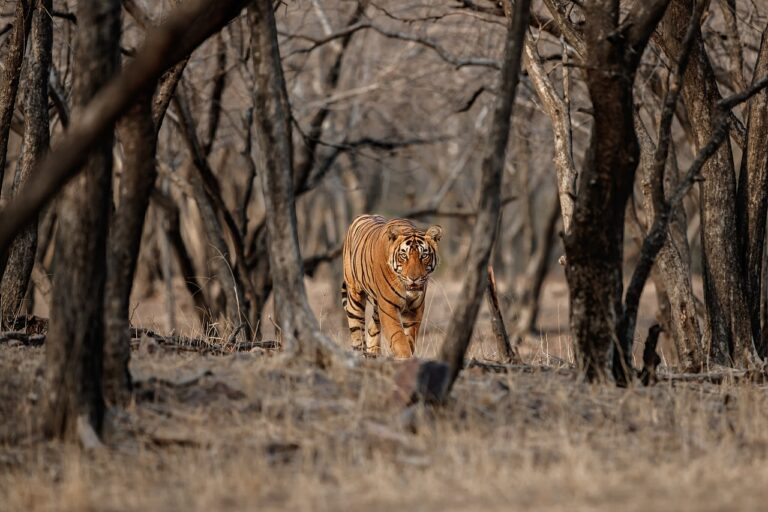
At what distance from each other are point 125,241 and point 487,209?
2196 mm

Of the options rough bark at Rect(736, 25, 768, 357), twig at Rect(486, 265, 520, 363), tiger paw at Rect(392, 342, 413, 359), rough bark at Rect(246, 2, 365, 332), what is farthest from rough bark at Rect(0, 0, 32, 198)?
rough bark at Rect(736, 25, 768, 357)

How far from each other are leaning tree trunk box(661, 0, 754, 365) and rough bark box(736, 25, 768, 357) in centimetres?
14

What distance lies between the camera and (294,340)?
7.46 m

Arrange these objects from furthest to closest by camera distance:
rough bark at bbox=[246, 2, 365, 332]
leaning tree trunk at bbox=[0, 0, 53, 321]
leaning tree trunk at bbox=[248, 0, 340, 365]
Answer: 1. rough bark at bbox=[246, 2, 365, 332]
2. leaning tree trunk at bbox=[0, 0, 53, 321]
3. leaning tree trunk at bbox=[248, 0, 340, 365]

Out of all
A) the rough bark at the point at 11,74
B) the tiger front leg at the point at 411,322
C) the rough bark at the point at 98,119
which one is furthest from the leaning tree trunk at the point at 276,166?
the tiger front leg at the point at 411,322

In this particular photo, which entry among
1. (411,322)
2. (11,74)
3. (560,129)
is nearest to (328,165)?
A: (411,322)

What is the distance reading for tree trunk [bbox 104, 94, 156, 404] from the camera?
685 centimetres

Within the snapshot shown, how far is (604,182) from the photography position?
25.1ft

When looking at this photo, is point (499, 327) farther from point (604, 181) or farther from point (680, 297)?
point (604, 181)

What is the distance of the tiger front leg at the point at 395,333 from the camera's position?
1088 centimetres

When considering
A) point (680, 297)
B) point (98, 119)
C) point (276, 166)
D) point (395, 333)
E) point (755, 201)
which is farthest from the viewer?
point (395, 333)

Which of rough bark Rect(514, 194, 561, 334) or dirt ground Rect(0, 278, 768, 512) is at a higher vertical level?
rough bark Rect(514, 194, 561, 334)

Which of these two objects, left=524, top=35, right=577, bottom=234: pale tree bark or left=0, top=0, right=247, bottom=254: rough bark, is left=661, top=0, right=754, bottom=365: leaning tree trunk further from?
left=0, top=0, right=247, bottom=254: rough bark

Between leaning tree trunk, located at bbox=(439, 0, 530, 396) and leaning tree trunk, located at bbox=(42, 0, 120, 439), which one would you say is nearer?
leaning tree trunk, located at bbox=(42, 0, 120, 439)
